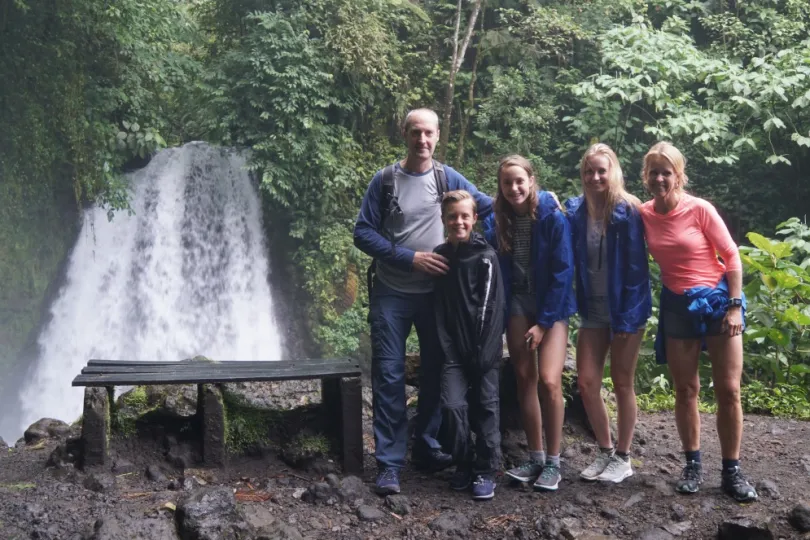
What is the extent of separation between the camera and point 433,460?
3.79m

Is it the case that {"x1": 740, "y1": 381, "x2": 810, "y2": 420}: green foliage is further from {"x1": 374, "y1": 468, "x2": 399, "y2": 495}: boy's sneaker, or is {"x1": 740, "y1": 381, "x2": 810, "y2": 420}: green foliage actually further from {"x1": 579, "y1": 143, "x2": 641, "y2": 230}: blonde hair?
{"x1": 374, "y1": 468, "x2": 399, "y2": 495}: boy's sneaker

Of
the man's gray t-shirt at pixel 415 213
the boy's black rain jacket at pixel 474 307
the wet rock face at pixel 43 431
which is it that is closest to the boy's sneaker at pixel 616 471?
the boy's black rain jacket at pixel 474 307

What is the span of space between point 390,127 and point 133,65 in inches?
166

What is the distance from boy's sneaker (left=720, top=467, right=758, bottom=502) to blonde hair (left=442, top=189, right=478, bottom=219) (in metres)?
1.66

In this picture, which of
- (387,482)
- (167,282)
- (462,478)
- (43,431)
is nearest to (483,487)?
(462,478)

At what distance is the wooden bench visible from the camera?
3.56 meters

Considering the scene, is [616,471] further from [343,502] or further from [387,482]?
[343,502]

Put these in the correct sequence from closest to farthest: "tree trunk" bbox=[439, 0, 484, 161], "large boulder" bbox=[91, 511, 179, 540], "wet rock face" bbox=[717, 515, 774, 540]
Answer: "large boulder" bbox=[91, 511, 179, 540], "wet rock face" bbox=[717, 515, 774, 540], "tree trunk" bbox=[439, 0, 484, 161]

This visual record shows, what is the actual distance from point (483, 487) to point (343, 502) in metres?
0.64

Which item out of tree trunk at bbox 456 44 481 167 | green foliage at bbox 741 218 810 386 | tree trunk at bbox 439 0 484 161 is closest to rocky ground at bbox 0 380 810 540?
green foliage at bbox 741 218 810 386

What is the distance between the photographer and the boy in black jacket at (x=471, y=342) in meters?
3.38

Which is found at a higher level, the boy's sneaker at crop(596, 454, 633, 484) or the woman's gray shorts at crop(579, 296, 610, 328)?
the woman's gray shorts at crop(579, 296, 610, 328)

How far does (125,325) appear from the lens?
10.8m

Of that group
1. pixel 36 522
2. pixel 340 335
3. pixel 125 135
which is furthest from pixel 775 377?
pixel 125 135
